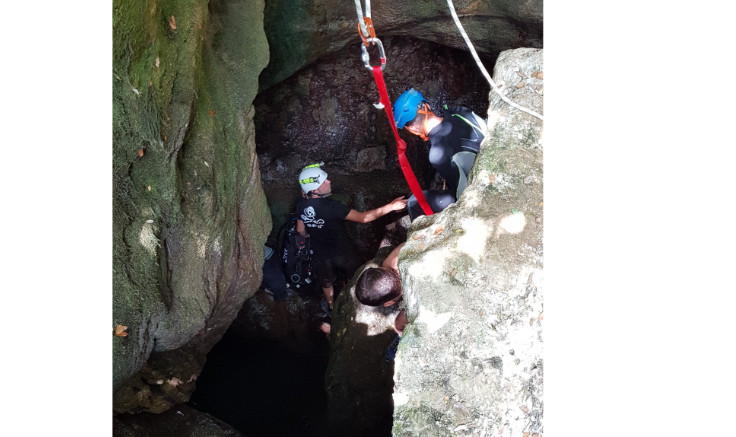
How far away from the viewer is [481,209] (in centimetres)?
338

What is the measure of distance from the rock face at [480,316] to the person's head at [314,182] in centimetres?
223

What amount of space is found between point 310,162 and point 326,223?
1.10 m

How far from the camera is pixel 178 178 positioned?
3.72 m

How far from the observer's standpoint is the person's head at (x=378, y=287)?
4.89 meters

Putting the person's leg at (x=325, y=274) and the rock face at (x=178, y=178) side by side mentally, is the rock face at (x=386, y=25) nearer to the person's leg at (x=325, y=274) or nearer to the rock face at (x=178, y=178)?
the rock face at (x=178, y=178)

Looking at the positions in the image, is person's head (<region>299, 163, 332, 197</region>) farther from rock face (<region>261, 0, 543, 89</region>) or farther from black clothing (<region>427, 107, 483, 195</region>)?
black clothing (<region>427, 107, 483, 195</region>)

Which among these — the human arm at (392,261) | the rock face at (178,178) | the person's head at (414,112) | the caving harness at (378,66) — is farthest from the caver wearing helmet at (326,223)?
the rock face at (178,178)

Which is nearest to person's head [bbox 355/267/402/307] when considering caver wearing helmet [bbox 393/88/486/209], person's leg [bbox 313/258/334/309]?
caver wearing helmet [bbox 393/88/486/209]

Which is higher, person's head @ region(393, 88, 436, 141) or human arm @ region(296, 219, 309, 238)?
person's head @ region(393, 88, 436, 141)

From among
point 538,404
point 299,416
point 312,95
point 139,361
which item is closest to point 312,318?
point 299,416

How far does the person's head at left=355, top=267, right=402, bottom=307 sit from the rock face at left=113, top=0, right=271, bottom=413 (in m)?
0.85

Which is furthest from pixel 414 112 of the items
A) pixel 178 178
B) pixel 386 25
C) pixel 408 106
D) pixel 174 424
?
pixel 174 424

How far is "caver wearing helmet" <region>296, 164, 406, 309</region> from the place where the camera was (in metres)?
5.49

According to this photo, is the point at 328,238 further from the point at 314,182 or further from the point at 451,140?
the point at 451,140
